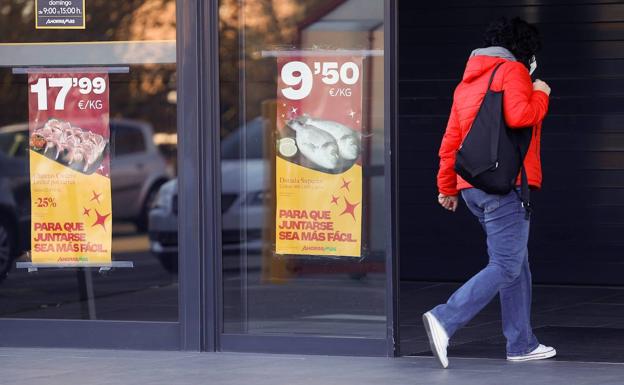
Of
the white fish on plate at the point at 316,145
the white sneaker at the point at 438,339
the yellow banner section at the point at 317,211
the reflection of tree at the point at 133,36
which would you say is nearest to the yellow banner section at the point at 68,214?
the reflection of tree at the point at 133,36

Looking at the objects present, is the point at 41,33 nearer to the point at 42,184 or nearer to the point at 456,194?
the point at 42,184

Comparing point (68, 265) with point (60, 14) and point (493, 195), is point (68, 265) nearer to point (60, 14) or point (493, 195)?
point (60, 14)

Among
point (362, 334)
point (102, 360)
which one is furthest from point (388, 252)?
point (102, 360)

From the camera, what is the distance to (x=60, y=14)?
781 cm

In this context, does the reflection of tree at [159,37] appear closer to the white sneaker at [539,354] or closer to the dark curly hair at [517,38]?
the dark curly hair at [517,38]

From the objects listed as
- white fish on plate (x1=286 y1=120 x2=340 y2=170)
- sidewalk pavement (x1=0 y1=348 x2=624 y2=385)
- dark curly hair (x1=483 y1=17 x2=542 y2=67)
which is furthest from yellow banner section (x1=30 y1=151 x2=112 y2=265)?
dark curly hair (x1=483 y1=17 x2=542 y2=67)

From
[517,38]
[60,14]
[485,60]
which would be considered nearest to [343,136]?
[485,60]

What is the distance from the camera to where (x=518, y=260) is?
6.98m

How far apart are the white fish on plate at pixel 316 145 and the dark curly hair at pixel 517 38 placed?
1059mm

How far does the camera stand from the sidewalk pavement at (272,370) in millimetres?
6695

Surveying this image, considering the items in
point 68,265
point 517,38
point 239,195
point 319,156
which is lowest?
point 68,265

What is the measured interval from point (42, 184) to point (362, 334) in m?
2.06

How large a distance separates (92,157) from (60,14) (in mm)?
831

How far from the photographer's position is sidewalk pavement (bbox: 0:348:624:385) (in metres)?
6.70
